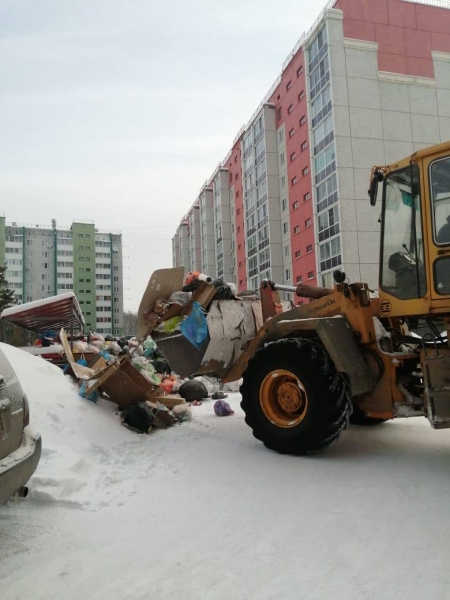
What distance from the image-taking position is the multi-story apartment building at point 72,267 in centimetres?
8244

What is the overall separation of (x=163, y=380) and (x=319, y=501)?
6.66 metres

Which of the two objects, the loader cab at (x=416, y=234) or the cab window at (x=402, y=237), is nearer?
the loader cab at (x=416, y=234)

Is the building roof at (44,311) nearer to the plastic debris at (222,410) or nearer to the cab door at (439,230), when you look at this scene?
the plastic debris at (222,410)

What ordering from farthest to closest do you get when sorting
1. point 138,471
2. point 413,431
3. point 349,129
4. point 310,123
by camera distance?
1. point 310,123
2. point 349,129
3. point 413,431
4. point 138,471

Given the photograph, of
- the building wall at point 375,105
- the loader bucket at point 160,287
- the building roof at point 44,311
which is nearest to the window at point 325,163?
the building wall at point 375,105

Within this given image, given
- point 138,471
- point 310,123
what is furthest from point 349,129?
point 138,471

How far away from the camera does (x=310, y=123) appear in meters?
36.0

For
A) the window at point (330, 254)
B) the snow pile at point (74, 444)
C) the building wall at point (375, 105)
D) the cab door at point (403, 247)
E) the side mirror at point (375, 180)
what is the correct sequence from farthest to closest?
the window at point (330, 254) < the building wall at point (375, 105) < the side mirror at point (375, 180) < the cab door at point (403, 247) < the snow pile at point (74, 444)

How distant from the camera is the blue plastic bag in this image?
5.77 m

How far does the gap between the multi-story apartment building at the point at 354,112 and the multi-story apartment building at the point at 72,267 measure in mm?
53824

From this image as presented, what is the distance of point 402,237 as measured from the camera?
446cm

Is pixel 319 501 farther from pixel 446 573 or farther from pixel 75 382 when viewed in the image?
pixel 75 382

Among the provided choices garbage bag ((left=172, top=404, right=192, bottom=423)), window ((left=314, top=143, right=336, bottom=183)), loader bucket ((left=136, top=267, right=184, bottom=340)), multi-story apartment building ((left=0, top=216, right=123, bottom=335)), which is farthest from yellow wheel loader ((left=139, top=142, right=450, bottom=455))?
multi-story apartment building ((left=0, top=216, right=123, bottom=335))

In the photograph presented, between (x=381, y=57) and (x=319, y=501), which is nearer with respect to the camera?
(x=319, y=501)
